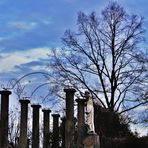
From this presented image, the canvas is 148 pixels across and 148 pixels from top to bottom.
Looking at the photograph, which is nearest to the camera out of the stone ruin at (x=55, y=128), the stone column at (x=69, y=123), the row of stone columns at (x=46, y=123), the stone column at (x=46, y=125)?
the stone ruin at (x=55, y=128)

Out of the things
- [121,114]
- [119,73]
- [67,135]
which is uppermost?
[119,73]

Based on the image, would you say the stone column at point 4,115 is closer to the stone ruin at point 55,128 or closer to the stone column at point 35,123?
the stone ruin at point 55,128

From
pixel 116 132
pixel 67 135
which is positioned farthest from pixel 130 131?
pixel 67 135

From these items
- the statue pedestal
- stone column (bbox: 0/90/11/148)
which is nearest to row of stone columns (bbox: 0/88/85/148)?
stone column (bbox: 0/90/11/148)

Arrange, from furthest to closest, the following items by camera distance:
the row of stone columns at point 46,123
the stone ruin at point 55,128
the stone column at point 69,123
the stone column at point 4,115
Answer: the stone column at point 69,123
the row of stone columns at point 46,123
the stone column at point 4,115
the stone ruin at point 55,128

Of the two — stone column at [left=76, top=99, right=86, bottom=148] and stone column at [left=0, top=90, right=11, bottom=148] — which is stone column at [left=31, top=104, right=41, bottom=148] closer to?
stone column at [left=76, top=99, right=86, bottom=148]

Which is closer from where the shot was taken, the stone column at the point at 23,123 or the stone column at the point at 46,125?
the stone column at the point at 23,123

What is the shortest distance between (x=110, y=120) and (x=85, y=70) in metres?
5.78

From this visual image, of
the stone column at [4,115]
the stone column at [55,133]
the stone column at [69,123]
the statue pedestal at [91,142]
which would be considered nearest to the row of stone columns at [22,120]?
the stone column at [4,115]

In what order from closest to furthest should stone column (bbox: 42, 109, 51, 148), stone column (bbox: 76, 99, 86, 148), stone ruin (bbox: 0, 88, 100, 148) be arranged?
stone ruin (bbox: 0, 88, 100, 148)
stone column (bbox: 76, 99, 86, 148)
stone column (bbox: 42, 109, 51, 148)

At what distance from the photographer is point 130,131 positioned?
50.2 metres

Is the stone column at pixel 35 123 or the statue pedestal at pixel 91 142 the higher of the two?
the stone column at pixel 35 123

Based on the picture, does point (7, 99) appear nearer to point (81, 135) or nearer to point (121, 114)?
point (81, 135)

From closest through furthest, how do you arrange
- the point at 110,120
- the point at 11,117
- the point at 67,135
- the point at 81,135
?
the point at 67,135, the point at 81,135, the point at 11,117, the point at 110,120
